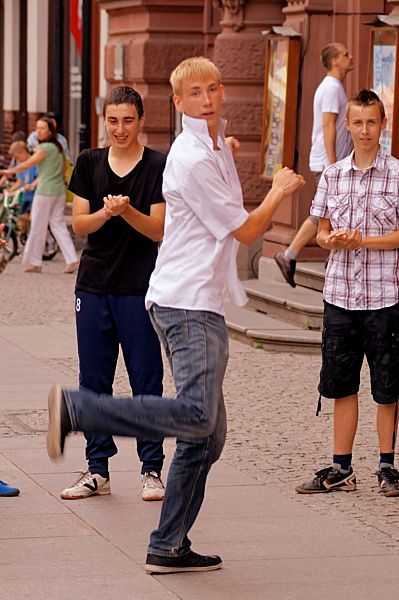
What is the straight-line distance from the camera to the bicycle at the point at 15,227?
21719 mm

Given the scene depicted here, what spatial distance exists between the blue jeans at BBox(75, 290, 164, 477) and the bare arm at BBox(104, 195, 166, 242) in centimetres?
38

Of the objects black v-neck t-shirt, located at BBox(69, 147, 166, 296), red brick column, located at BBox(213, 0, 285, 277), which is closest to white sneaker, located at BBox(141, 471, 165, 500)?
black v-neck t-shirt, located at BBox(69, 147, 166, 296)

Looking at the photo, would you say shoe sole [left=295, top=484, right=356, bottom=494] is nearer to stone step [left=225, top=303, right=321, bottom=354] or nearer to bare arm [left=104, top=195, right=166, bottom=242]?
bare arm [left=104, top=195, right=166, bottom=242]

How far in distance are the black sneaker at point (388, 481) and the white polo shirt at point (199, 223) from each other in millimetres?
1962

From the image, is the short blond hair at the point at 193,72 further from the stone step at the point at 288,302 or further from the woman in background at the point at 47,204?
the woman in background at the point at 47,204

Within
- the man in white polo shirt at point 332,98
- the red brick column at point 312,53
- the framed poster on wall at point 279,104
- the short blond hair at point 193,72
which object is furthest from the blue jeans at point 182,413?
the framed poster on wall at point 279,104

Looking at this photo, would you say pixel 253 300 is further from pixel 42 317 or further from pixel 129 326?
pixel 129 326

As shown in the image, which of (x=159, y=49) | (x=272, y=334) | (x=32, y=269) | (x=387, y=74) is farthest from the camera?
(x=159, y=49)

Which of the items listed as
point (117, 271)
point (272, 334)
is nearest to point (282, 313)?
point (272, 334)

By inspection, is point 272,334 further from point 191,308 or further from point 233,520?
point 191,308

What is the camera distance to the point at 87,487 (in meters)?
7.76

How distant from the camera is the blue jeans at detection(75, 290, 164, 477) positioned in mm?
7742

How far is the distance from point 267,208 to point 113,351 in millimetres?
1988

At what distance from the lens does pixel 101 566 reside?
6.43 m
